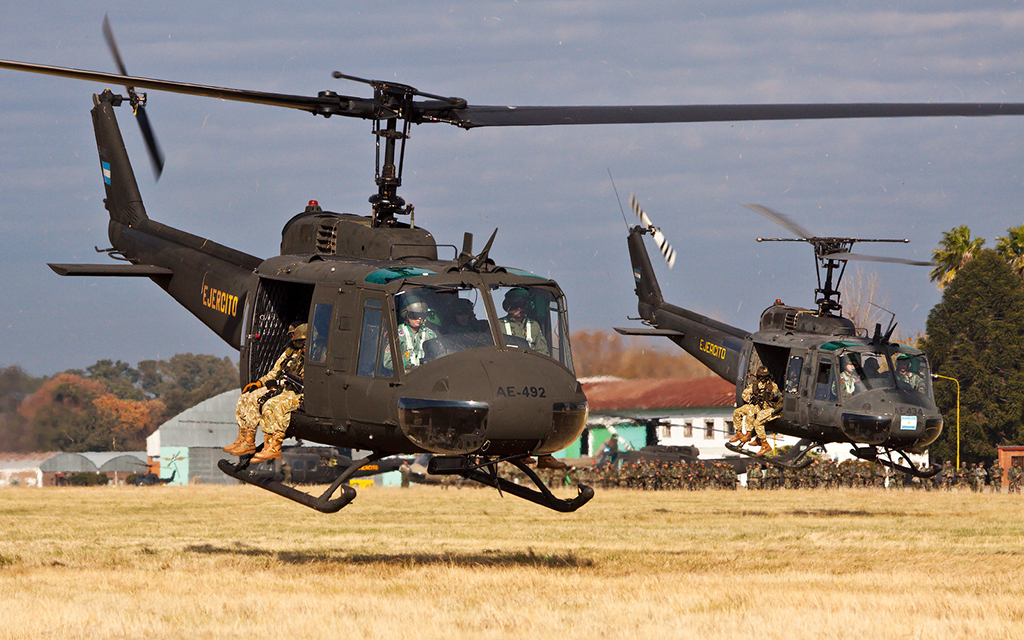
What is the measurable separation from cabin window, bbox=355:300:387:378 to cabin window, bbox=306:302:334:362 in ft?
1.66

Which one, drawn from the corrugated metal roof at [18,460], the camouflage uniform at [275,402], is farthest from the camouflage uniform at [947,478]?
the corrugated metal roof at [18,460]

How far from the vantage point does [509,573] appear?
11.9 m

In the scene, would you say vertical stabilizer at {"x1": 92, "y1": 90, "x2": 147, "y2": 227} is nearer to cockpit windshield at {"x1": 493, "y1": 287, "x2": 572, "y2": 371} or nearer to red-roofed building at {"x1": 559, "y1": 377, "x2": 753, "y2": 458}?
cockpit windshield at {"x1": 493, "y1": 287, "x2": 572, "y2": 371}

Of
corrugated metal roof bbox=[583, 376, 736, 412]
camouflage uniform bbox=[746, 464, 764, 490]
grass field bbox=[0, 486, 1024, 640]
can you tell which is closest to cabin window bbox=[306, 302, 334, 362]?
grass field bbox=[0, 486, 1024, 640]

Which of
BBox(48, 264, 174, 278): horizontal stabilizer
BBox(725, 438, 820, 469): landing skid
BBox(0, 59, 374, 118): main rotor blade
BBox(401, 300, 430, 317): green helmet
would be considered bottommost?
BBox(725, 438, 820, 469): landing skid

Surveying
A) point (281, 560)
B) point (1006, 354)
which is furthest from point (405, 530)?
point (1006, 354)

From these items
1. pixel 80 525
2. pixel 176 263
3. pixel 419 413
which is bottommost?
pixel 80 525

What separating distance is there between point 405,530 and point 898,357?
8437 mm

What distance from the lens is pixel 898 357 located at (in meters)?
19.5

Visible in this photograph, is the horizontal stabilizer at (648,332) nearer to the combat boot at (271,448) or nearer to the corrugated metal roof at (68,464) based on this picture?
the combat boot at (271,448)

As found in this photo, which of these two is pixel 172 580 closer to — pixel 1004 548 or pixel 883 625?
pixel 883 625

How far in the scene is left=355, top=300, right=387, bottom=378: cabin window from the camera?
10953 millimetres

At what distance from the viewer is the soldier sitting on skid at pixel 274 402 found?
11.9 metres

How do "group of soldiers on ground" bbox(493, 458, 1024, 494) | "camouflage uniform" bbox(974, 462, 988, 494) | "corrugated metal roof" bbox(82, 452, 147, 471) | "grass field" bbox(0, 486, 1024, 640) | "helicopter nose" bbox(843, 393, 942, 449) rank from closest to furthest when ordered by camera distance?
"grass field" bbox(0, 486, 1024, 640) < "helicopter nose" bbox(843, 393, 942, 449) < "group of soldiers on ground" bbox(493, 458, 1024, 494) < "camouflage uniform" bbox(974, 462, 988, 494) < "corrugated metal roof" bbox(82, 452, 147, 471)
